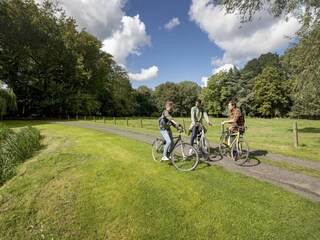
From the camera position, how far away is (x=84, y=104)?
116ft

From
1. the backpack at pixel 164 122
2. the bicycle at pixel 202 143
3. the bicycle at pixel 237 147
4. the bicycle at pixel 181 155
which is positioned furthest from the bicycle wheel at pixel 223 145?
the backpack at pixel 164 122

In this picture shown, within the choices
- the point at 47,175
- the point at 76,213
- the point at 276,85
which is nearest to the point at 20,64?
the point at 47,175

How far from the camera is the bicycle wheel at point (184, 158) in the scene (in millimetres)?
5973

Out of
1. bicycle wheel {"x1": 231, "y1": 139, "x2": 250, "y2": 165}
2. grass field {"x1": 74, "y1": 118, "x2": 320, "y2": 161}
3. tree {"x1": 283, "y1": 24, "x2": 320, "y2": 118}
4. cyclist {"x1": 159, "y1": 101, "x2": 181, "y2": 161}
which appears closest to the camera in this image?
cyclist {"x1": 159, "y1": 101, "x2": 181, "y2": 161}

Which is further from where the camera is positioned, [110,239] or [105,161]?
[105,161]

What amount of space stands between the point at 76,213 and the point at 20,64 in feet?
117

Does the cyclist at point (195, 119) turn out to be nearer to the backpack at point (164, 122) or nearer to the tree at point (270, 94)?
the backpack at point (164, 122)

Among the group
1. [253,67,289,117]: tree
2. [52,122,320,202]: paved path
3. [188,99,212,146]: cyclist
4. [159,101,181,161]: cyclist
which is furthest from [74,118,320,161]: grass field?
[253,67,289,117]: tree

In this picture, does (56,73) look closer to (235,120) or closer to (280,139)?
(280,139)

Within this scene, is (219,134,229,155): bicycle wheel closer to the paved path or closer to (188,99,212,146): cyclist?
the paved path

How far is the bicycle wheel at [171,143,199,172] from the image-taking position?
5.97 meters

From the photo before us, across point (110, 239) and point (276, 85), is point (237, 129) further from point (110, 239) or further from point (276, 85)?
point (276, 85)

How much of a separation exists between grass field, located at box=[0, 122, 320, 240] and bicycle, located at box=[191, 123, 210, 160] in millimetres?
747

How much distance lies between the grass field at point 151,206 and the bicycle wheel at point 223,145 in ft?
4.50
